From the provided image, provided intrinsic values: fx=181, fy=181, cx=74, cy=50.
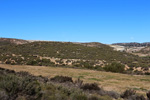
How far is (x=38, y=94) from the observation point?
800 centimetres

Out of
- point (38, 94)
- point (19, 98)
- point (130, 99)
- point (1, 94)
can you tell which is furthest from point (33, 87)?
point (130, 99)

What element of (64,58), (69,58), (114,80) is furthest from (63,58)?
(114,80)

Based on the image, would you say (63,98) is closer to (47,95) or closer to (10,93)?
(47,95)

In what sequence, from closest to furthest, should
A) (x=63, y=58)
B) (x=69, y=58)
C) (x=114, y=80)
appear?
(x=114, y=80), (x=63, y=58), (x=69, y=58)

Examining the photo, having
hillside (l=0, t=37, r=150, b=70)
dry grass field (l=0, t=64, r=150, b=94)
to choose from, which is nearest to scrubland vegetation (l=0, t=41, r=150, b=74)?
hillside (l=0, t=37, r=150, b=70)

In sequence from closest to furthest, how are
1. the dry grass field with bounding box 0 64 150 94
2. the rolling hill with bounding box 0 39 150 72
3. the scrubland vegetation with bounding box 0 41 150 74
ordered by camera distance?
the dry grass field with bounding box 0 64 150 94 → the scrubland vegetation with bounding box 0 41 150 74 → the rolling hill with bounding box 0 39 150 72

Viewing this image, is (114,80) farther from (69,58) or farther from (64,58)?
(69,58)

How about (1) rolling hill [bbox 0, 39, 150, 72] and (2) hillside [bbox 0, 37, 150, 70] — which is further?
(1) rolling hill [bbox 0, 39, 150, 72]

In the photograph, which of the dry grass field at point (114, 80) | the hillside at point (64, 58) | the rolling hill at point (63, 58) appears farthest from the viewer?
the rolling hill at point (63, 58)

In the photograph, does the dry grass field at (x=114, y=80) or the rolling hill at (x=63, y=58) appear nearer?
the dry grass field at (x=114, y=80)

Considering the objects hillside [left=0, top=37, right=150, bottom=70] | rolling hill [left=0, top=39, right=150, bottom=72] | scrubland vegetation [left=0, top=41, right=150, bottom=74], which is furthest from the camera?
rolling hill [left=0, top=39, right=150, bottom=72]

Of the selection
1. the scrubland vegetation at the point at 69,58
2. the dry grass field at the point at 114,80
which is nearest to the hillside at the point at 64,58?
the scrubland vegetation at the point at 69,58

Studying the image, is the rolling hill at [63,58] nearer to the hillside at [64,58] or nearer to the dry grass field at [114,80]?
the hillside at [64,58]

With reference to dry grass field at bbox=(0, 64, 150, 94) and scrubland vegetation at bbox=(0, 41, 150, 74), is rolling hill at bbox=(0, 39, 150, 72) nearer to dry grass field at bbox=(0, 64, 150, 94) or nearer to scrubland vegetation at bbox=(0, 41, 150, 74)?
scrubland vegetation at bbox=(0, 41, 150, 74)
